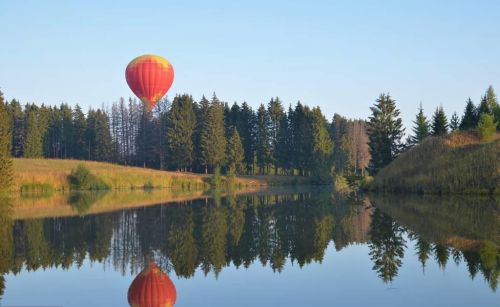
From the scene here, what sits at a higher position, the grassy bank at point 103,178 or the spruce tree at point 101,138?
the spruce tree at point 101,138

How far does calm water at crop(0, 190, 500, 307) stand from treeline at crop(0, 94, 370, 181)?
51573mm

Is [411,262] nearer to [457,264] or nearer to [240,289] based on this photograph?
[457,264]

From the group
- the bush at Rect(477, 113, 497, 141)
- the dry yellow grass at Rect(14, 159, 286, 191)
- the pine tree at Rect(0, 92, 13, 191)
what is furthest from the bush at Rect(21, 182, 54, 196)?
the bush at Rect(477, 113, 497, 141)

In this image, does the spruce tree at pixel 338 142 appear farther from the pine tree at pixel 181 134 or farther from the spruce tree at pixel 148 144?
the spruce tree at pixel 148 144

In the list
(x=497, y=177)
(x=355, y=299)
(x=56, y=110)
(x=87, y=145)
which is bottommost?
(x=355, y=299)

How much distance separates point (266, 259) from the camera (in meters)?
15.8

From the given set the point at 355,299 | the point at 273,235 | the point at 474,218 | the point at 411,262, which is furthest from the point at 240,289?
the point at 474,218

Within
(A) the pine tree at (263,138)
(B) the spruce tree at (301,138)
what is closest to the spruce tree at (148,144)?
(A) the pine tree at (263,138)

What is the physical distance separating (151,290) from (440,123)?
50865 mm

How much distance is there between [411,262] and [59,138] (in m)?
104

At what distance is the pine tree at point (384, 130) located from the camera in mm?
59719

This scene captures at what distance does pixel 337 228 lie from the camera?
75.8 ft

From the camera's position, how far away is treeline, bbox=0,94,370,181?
87938mm

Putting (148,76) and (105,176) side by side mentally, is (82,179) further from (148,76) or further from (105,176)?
(148,76)
